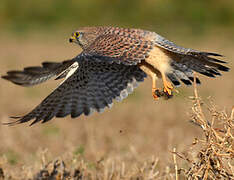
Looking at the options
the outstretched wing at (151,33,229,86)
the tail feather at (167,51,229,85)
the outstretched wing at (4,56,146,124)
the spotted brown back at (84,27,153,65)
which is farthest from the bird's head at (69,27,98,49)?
the tail feather at (167,51,229,85)

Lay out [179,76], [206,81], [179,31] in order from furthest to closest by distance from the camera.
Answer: [179,31]
[206,81]
[179,76]

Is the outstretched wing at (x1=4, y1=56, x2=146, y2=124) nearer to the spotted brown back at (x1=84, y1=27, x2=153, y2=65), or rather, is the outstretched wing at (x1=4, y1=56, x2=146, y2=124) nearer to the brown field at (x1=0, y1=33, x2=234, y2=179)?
the spotted brown back at (x1=84, y1=27, x2=153, y2=65)

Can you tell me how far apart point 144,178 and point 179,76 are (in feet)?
4.38

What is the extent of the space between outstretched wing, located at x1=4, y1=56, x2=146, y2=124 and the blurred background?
0.41 meters

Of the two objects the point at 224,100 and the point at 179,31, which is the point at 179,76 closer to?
the point at 224,100

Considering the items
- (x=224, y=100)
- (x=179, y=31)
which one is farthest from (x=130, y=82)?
(x=179, y=31)

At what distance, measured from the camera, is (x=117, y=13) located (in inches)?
747

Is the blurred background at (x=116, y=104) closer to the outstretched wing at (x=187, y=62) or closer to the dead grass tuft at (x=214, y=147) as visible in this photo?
the dead grass tuft at (x=214, y=147)

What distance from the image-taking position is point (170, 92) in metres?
4.79

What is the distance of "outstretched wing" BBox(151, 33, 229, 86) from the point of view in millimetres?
4816

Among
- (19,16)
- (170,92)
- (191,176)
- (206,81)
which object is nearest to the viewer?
(191,176)

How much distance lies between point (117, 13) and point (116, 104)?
1089 centimetres

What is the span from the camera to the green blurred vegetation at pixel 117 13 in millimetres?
18547

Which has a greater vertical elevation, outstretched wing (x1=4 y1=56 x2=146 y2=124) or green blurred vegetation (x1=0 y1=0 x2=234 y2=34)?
green blurred vegetation (x1=0 y1=0 x2=234 y2=34)
